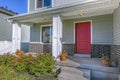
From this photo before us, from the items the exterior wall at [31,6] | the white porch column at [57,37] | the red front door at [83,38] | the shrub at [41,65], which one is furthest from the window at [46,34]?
the shrub at [41,65]

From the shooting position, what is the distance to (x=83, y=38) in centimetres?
905

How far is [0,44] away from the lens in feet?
40.5

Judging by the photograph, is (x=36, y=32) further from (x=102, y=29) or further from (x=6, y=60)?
(x=102, y=29)

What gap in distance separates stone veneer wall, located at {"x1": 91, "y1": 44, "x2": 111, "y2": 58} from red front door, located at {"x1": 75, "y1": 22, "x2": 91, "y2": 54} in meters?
0.48

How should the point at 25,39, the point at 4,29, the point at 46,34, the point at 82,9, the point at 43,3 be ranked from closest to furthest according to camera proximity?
the point at 82,9
the point at 43,3
the point at 46,34
the point at 4,29
the point at 25,39

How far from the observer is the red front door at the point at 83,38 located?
8844 millimetres

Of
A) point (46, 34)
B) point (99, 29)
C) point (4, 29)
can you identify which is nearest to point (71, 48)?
point (99, 29)

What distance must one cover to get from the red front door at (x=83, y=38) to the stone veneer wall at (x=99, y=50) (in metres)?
0.48

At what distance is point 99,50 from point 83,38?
1.39 meters

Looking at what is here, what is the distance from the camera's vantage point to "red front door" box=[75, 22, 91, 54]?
8844 mm

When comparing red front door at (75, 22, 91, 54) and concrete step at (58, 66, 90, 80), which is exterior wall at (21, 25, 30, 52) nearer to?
red front door at (75, 22, 91, 54)

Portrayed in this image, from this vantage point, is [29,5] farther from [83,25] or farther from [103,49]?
[103,49]

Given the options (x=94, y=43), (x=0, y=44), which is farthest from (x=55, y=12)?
(x=0, y=44)

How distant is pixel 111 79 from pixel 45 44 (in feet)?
21.2
